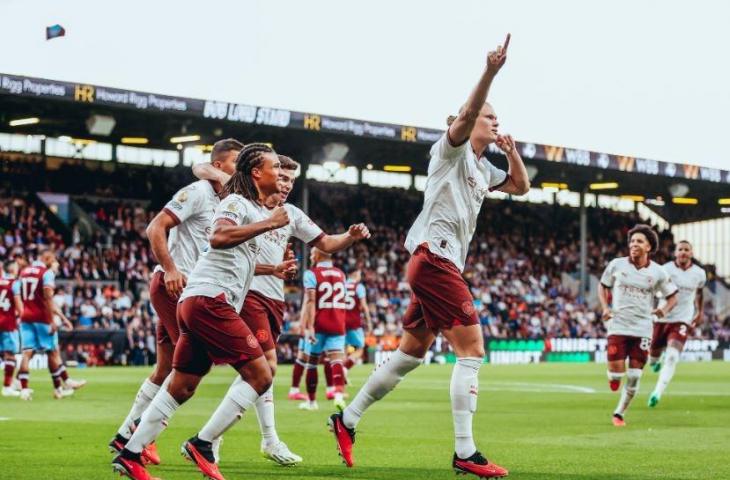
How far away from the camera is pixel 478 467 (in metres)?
8.23

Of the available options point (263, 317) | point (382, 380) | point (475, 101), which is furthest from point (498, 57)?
point (263, 317)

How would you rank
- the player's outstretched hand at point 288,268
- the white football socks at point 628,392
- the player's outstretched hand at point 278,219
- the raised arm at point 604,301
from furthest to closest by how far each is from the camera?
the raised arm at point 604,301 → the white football socks at point 628,392 → the player's outstretched hand at point 288,268 → the player's outstretched hand at point 278,219

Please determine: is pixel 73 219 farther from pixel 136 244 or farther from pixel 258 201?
pixel 258 201

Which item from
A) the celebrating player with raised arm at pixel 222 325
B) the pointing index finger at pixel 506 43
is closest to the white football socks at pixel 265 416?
the celebrating player with raised arm at pixel 222 325

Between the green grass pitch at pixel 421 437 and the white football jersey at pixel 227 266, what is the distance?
1.58 m

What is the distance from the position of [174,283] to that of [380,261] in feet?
131

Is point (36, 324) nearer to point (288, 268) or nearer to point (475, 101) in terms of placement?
point (288, 268)

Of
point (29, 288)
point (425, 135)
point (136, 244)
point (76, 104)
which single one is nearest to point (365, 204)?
point (425, 135)

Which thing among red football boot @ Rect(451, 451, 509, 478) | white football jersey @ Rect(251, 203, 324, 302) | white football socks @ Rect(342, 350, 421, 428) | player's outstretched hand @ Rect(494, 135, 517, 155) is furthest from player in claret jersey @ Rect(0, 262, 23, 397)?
red football boot @ Rect(451, 451, 509, 478)

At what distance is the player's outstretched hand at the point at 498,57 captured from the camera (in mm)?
7891

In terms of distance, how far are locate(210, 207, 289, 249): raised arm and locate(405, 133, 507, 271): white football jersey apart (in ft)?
4.72

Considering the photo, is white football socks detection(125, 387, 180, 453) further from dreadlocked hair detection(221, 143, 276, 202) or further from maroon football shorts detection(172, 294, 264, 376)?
dreadlocked hair detection(221, 143, 276, 202)

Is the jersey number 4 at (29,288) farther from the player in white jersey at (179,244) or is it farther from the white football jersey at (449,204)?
the white football jersey at (449,204)

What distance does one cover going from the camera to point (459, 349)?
857 centimetres
